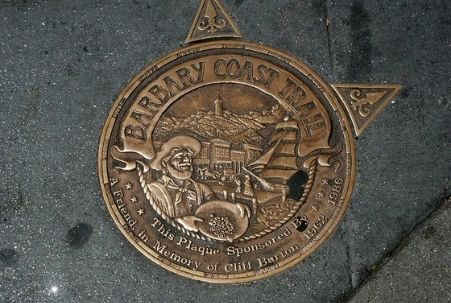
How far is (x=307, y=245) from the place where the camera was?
10.2ft

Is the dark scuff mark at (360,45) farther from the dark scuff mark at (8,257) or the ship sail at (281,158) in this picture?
the dark scuff mark at (8,257)

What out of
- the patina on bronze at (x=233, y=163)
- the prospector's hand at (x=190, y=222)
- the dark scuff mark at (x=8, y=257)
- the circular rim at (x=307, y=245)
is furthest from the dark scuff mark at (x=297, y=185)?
the dark scuff mark at (x=8, y=257)

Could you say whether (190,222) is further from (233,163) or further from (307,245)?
(307,245)

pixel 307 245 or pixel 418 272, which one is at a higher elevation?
pixel 418 272

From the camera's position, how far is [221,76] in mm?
3191

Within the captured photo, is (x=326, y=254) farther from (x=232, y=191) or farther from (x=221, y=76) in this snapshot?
(x=221, y=76)

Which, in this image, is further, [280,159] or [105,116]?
[105,116]

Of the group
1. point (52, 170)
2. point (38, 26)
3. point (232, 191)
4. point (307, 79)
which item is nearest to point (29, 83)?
point (38, 26)

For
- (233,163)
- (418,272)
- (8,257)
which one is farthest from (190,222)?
(418,272)

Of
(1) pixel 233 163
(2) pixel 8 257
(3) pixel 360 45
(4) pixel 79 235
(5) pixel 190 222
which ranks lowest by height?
(2) pixel 8 257

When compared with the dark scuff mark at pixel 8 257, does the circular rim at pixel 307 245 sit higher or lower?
higher

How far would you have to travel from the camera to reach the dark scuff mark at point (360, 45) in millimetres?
3215

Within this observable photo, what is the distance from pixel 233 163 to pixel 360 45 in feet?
3.51

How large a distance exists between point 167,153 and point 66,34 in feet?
3.33
